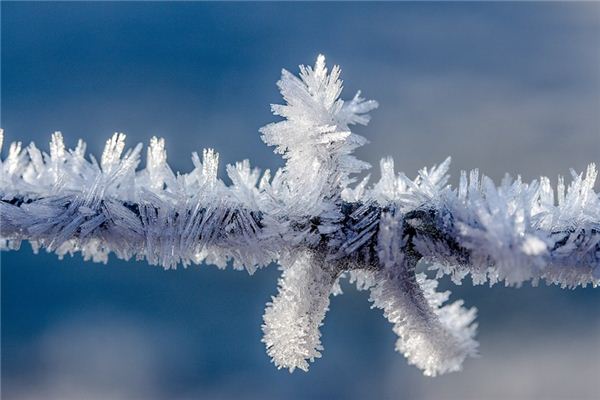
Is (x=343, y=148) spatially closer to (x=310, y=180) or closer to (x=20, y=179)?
(x=310, y=180)

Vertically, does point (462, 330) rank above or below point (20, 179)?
below

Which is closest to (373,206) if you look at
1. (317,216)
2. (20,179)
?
(317,216)

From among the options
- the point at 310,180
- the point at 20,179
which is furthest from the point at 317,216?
the point at 20,179
